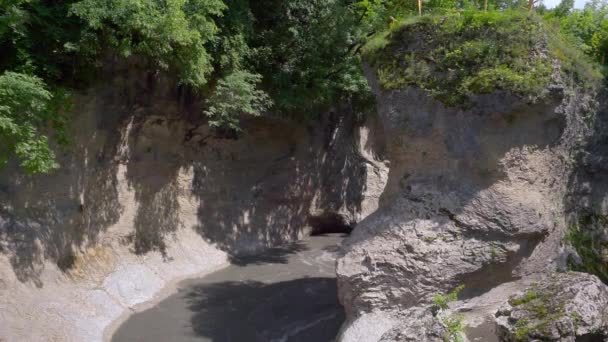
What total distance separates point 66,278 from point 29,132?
10.4ft

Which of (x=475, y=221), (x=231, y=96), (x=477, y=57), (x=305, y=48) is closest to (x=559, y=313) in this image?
(x=475, y=221)

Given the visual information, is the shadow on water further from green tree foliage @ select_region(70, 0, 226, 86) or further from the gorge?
green tree foliage @ select_region(70, 0, 226, 86)

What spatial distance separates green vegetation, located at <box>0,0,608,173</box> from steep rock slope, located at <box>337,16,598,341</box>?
380 millimetres

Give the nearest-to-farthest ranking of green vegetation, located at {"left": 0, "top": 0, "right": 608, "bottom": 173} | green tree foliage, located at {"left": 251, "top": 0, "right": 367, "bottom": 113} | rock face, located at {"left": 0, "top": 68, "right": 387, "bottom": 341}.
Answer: green vegetation, located at {"left": 0, "top": 0, "right": 608, "bottom": 173}
rock face, located at {"left": 0, "top": 68, "right": 387, "bottom": 341}
green tree foliage, located at {"left": 251, "top": 0, "right": 367, "bottom": 113}

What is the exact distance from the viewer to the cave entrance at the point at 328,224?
18.8 m

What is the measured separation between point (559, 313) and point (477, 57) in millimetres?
3976

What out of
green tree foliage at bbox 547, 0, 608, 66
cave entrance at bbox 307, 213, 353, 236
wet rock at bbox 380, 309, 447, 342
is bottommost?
cave entrance at bbox 307, 213, 353, 236

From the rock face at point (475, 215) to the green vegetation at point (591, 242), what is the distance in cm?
44

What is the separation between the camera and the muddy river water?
9.92 m

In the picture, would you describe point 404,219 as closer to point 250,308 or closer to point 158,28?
point 250,308

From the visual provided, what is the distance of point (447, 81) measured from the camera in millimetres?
8297

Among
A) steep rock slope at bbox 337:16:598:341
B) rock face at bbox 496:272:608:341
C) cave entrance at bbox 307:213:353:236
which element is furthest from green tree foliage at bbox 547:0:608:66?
cave entrance at bbox 307:213:353:236

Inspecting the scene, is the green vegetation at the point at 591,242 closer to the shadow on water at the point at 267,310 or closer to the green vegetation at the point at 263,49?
the green vegetation at the point at 263,49

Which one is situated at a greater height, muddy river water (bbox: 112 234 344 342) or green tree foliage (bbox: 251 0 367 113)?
green tree foliage (bbox: 251 0 367 113)
